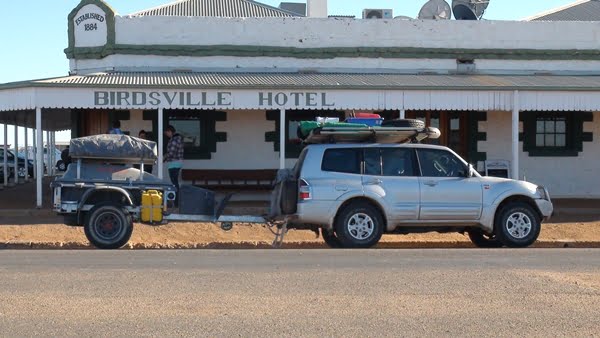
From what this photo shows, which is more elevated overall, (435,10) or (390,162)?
(435,10)

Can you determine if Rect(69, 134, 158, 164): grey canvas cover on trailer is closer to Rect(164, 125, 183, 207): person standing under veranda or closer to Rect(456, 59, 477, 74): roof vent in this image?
Rect(164, 125, 183, 207): person standing under veranda

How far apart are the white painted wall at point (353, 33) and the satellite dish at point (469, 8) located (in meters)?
1.21

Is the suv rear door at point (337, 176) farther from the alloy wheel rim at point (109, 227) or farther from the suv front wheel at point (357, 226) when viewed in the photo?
the alloy wheel rim at point (109, 227)

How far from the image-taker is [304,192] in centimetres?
1267

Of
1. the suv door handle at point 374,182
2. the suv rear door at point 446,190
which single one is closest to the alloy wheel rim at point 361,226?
the suv door handle at point 374,182

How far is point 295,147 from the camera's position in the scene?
67.9 feet

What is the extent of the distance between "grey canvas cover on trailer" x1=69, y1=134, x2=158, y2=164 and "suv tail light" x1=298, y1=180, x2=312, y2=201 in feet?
8.24

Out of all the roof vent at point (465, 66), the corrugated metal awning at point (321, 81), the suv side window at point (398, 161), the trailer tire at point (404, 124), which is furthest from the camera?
the roof vent at point (465, 66)

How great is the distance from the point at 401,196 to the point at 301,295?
15.5 ft

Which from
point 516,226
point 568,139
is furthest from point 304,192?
point 568,139

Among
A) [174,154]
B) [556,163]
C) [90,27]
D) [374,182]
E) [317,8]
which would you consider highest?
[317,8]

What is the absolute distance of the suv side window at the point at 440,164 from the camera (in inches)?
513

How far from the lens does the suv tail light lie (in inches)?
499

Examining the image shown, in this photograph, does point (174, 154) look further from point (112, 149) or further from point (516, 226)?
point (516, 226)
